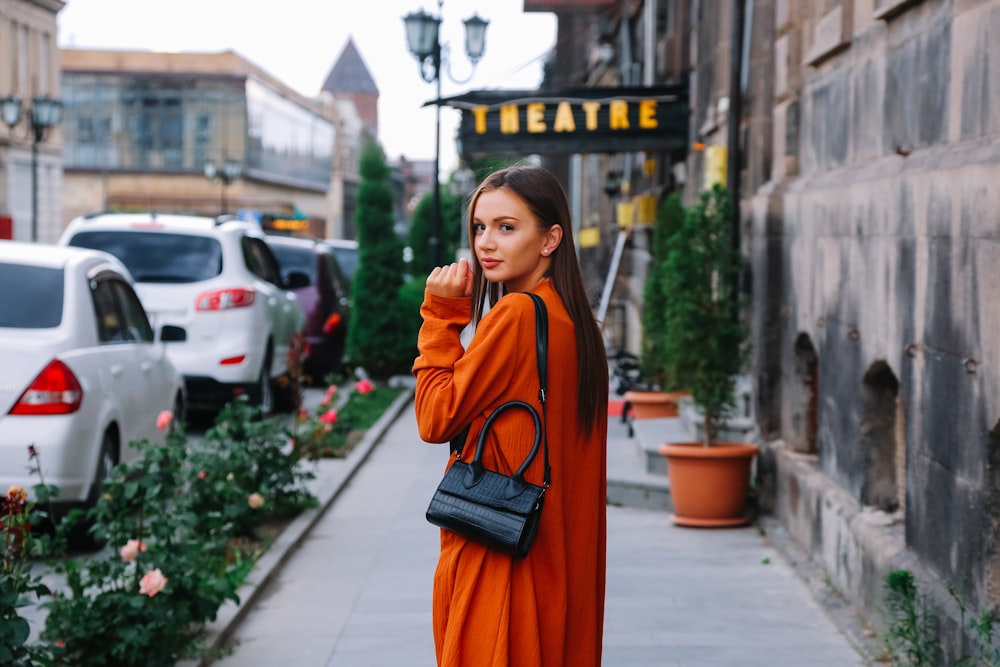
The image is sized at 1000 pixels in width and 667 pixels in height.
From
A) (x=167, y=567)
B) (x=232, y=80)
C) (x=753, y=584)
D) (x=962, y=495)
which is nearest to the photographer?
(x=962, y=495)

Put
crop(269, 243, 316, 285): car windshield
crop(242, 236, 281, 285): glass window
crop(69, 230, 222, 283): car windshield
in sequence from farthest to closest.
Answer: crop(269, 243, 316, 285): car windshield
crop(242, 236, 281, 285): glass window
crop(69, 230, 222, 283): car windshield

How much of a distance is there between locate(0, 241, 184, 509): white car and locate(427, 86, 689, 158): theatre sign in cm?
792

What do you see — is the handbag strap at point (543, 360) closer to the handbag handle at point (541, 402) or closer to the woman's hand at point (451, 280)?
the handbag handle at point (541, 402)

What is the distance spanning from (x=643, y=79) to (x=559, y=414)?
2213 cm

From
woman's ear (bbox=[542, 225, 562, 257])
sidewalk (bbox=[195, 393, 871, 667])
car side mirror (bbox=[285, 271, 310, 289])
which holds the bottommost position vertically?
sidewalk (bbox=[195, 393, 871, 667])

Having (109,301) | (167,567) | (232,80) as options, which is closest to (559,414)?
(167,567)

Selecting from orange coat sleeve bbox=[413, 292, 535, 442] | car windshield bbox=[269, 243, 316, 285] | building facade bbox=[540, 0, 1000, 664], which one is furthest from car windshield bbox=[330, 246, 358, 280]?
orange coat sleeve bbox=[413, 292, 535, 442]

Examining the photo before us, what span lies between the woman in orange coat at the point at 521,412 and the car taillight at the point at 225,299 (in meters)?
10.9

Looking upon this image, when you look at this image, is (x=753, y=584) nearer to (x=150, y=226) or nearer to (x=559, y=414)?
(x=559, y=414)

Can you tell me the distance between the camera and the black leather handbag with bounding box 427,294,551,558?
3.65 m

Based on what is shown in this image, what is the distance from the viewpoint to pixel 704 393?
412 inches

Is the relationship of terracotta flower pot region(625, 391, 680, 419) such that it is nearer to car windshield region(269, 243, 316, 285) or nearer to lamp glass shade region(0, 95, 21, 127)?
car windshield region(269, 243, 316, 285)

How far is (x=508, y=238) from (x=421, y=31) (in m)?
20.1

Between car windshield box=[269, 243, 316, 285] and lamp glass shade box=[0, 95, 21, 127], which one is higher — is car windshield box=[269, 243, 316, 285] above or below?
below
